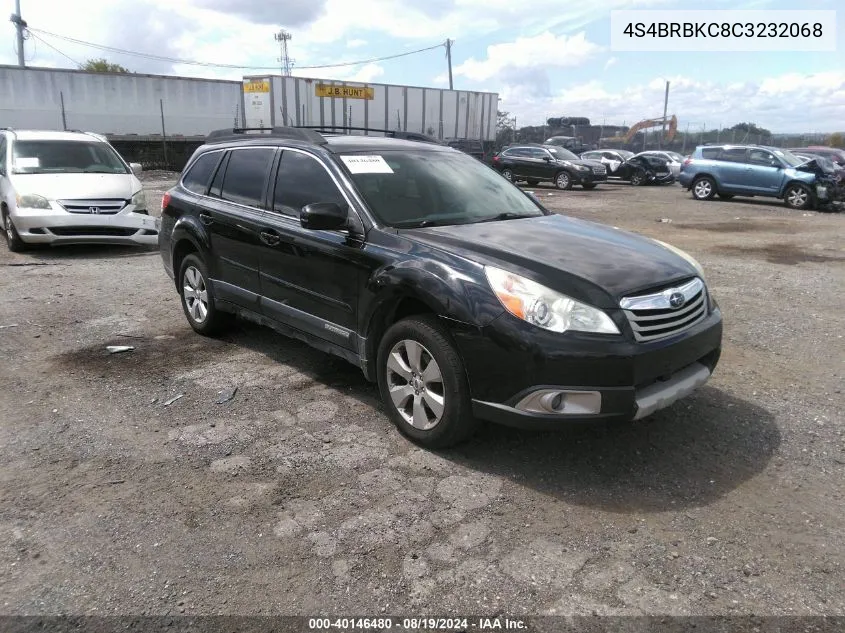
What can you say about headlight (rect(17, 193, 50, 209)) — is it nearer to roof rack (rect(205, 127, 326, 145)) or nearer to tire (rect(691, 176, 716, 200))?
roof rack (rect(205, 127, 326, 145))

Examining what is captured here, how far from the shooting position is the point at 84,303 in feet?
22.2

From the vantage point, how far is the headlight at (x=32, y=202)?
890 centimetres

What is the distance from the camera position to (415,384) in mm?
3596

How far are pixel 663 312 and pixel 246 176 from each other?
3.23 m

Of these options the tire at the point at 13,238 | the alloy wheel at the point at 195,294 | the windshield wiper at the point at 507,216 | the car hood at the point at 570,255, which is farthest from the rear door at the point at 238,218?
the tire at the point at 13,238

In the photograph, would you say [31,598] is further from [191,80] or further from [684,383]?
[191,80]

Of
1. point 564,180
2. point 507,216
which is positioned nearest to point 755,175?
point 564,180

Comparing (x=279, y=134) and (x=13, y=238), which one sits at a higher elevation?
(x=279, y=134)

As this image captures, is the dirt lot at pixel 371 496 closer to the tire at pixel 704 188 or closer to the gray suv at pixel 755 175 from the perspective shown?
the gray suv at pixel 755 175

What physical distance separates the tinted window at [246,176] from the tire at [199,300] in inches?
27.8

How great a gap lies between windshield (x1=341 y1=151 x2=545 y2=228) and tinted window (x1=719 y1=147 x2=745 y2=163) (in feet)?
53.1

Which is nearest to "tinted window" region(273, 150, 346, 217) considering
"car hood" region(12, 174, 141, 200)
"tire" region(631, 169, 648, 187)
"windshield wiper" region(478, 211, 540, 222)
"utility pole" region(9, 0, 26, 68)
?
"windshield wiper" region(478, 211, 540, 222)

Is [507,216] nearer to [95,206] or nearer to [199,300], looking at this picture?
[199,300]

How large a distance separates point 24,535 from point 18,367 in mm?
2486
